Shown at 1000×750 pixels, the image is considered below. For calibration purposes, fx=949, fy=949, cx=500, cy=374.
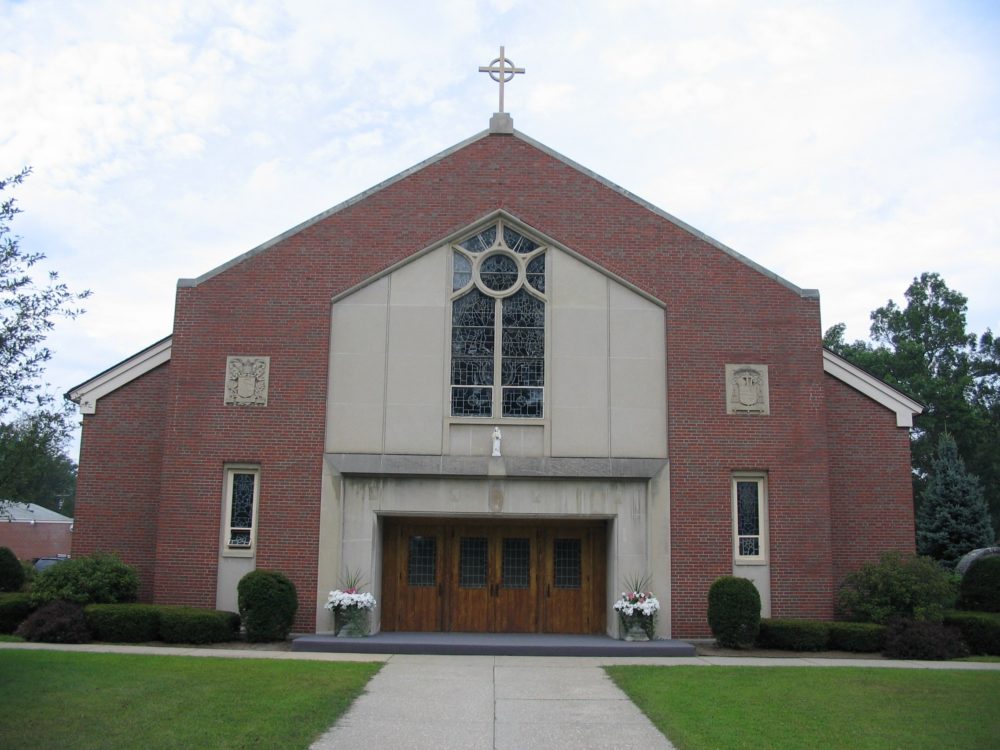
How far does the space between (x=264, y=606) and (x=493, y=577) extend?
195 inches

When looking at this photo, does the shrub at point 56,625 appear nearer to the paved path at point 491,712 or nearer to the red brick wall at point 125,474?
the red brick wall at point 125,474

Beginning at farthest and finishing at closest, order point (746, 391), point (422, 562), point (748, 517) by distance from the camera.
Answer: point (422, 562)
point (746, 391)
point (748, 517)

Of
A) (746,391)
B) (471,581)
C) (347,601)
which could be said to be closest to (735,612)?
(746,391)

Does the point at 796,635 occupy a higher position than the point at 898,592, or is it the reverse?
the point at 898,592

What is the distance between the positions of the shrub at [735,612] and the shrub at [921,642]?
2406 millimetres

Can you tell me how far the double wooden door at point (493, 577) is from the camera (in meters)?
20.1

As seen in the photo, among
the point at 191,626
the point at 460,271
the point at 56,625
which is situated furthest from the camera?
the point at 460,271

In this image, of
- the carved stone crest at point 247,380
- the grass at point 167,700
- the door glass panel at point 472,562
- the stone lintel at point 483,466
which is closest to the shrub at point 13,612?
the grass at point 167,700

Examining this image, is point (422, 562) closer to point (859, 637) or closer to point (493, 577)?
point (493, 577)

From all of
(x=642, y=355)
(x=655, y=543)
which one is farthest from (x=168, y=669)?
(x=642, y=355)

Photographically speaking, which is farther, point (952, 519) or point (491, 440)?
point (952, 519)

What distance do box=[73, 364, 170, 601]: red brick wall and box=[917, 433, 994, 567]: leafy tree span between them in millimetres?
28130

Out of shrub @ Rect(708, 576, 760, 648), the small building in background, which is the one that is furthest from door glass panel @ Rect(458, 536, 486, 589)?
the small building in background

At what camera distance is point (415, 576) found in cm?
2028
